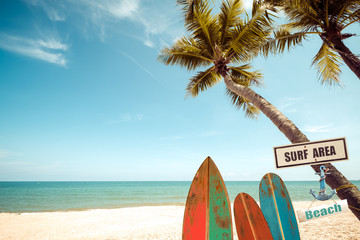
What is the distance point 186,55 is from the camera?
569 cm

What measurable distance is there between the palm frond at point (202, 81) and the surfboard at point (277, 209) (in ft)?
14.5

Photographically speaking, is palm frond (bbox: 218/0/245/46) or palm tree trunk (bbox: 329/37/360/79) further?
palm frond (bbox: 218/0/245/46)

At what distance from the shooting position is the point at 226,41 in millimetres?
5578

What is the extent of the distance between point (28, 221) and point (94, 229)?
15.2 feet

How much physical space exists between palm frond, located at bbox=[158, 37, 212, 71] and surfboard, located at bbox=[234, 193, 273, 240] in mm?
4356

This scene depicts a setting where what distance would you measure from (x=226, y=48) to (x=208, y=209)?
4974 mm

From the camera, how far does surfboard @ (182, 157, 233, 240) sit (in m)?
1.75

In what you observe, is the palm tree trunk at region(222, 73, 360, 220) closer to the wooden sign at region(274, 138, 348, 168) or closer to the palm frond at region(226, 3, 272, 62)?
the wooden sign at region(274, 138, 348, 168)

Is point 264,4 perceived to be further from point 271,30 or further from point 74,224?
point 74,224

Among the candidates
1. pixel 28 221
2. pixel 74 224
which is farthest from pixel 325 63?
pixel 28 221

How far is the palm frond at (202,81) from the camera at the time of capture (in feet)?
20.1

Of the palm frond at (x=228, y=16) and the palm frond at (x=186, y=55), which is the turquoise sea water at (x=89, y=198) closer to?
the palm frond at (x=186, y=55)

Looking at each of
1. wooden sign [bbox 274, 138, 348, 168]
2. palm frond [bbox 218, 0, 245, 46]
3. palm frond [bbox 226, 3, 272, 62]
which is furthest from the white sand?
palm frond [bbox 218, 0, 245, 46]

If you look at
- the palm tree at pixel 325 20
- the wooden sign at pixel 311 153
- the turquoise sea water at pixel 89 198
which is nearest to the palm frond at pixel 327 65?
the palm tree at pixel 325 20
